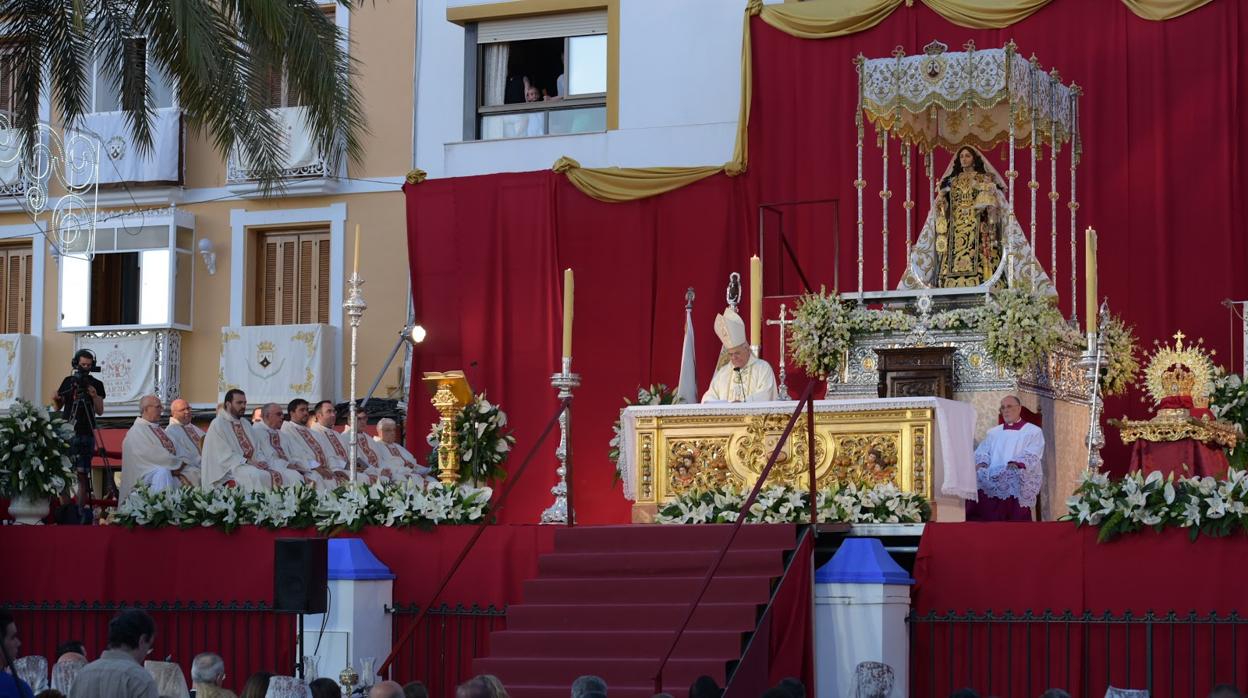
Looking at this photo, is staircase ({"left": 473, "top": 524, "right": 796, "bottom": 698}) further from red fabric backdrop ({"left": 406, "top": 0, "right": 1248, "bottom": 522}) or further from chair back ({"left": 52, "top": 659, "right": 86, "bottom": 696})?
red fabric backdrop ({"left": 406, "top": 0, "right": 1248, "bottom": 522})

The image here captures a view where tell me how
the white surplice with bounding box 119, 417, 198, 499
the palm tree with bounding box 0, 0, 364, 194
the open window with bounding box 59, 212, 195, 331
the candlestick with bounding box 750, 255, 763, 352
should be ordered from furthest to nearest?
the open window with bounding box 59, 212, 195, 331 → the white surplice with bounding box 119, 417, 198, 499 → the candlestick with bounding box 750, 255, 763, 352 → the palm tree with bounding box 0, 0, 364, 194

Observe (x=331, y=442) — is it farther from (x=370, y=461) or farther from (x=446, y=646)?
(x=446, y=646)

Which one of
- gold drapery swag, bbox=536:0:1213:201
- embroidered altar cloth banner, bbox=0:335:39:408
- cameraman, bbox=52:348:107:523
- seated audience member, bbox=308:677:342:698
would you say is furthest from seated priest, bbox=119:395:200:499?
embroidered altar cloth banner, bbox=0:335:39:408

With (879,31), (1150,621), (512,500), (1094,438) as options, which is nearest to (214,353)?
(512,500)

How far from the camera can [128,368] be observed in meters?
24.6

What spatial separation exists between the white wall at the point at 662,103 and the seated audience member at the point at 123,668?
43.2 ft

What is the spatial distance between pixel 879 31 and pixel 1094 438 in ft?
20.5

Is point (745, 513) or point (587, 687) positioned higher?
point (745, 513)

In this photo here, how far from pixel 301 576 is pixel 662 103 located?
995cm

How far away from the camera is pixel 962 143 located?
1792 cm

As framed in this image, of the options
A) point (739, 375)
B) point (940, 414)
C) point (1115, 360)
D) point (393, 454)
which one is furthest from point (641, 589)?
point (393, 454)

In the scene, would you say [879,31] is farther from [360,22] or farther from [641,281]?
[360,22]

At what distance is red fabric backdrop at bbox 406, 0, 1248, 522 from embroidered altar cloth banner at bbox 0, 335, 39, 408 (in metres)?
6.41

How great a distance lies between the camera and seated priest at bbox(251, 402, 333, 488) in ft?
57.9
